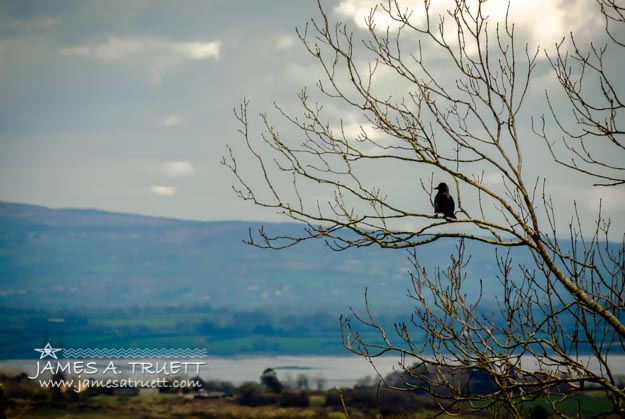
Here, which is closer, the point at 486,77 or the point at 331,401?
the point at 486,77

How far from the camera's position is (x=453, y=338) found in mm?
9211

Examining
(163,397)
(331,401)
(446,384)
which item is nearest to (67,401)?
(163,397)

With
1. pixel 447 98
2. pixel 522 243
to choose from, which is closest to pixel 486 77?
pixel 447 98

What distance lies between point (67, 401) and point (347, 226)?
63635 millimetres

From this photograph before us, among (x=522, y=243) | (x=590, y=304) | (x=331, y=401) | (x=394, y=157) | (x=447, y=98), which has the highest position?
(x=447, y=98)

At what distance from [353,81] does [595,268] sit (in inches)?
125

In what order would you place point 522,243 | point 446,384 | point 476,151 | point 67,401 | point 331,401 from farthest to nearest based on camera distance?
1. point 331,401
2. point 67,401
3. point 446,384
4. point 476,151
5. point 522,243

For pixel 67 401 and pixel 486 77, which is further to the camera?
pixel 67 401

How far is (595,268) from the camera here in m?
8.52

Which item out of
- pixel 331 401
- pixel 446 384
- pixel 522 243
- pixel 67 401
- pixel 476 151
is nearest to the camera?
pixel 522 243

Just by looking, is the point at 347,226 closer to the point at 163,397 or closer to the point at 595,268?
the point at 595,268

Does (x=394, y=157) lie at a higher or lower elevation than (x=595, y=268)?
higher

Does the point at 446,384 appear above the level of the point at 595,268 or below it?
below

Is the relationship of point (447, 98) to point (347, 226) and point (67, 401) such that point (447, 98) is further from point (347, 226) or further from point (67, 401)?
point (67, 401)
